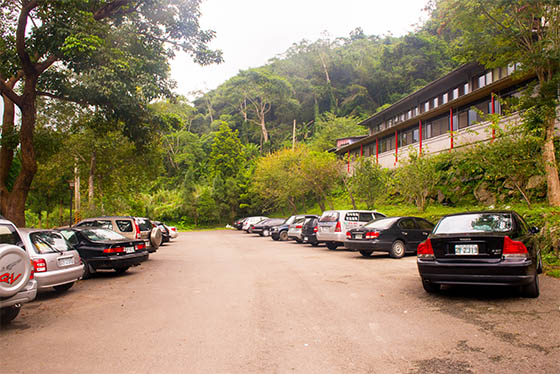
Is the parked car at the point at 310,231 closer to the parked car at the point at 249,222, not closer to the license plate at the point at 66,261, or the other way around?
the license plate at the point at 66,261

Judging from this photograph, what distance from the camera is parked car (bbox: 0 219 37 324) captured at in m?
5.64

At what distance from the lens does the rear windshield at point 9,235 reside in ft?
20.2

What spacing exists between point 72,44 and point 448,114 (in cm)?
2439

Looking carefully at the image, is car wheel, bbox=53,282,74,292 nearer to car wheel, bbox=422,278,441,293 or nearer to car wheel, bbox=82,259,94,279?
car wheel, bbox=82,259,94,279

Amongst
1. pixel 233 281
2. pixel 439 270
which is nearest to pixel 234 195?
pixel 233 281

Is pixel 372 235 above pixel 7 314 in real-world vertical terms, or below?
above

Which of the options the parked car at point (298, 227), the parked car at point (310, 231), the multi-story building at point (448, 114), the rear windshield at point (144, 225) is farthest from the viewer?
the parked car at point (298, 227)

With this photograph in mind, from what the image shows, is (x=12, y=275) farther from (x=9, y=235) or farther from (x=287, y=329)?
(x=287, y=329)

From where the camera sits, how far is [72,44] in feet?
38.5

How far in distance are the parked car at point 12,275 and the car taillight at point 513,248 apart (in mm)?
7437

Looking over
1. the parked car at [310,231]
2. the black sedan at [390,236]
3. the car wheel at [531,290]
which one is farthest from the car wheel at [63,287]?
the parked car at [310,231]

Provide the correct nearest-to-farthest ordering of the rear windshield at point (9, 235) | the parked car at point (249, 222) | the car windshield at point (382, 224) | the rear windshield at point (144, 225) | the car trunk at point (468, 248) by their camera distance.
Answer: the rear windshield at point (9, 235) < the car trunk at point (468, 248) < the car windshield at point (382, 224) < the rear windshield at point (144, 225) < the parked car at point (249, 222)

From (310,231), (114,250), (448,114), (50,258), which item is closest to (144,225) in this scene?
(114,250)

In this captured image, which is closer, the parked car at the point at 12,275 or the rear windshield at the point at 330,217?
the parked car at the point at 12,275
